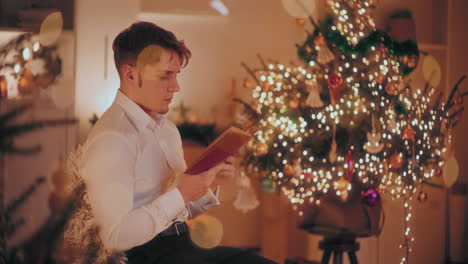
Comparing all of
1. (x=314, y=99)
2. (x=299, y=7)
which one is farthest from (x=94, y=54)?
(x=314, y=99)

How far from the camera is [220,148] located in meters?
1.54

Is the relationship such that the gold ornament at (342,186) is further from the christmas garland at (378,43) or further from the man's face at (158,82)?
the man's face at (158,82)

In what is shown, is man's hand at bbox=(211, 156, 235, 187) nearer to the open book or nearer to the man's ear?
the open book

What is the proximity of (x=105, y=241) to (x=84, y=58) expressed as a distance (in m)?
2.73

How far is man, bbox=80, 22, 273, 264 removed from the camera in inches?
56.6

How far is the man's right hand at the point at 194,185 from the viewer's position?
1517 millimetres

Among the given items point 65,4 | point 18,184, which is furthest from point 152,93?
point 65,4

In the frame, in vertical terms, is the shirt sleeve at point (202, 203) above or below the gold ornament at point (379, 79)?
below

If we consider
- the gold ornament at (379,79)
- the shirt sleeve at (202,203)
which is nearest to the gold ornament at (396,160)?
the gold ornament at (379,79)

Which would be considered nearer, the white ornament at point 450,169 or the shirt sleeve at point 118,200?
the shirt sleeve at point 118,200

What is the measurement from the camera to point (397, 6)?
13.5 ft

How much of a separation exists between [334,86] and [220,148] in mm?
1241

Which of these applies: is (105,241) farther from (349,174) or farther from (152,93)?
(349,174)

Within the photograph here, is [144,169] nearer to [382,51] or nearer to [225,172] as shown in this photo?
[225,172]
